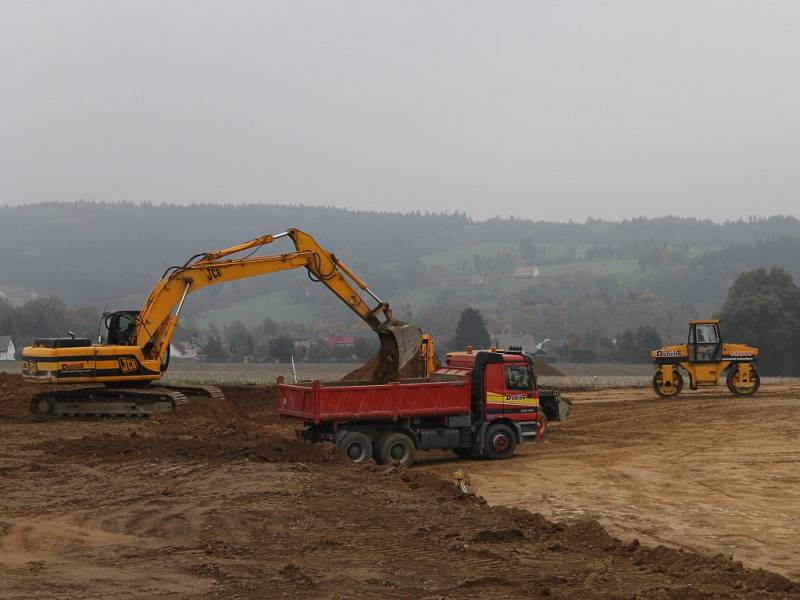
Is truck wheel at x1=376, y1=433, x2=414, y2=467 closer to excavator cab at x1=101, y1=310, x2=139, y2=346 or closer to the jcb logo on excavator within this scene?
the jcb logo on excavator

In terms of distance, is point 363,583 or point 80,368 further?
point 80,368

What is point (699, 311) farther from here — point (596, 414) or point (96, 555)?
point (96, 555)

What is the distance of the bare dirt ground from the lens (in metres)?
14.7

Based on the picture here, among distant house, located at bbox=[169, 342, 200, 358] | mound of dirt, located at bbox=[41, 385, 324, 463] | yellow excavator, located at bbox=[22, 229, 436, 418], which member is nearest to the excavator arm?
yellow excavator, located at bbox=[22, 229, 436, 418]

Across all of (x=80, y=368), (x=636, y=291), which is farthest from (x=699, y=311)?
(x=80, y=368)

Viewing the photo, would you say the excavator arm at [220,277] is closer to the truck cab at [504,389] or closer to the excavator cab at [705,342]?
the truck cab at [504,389]

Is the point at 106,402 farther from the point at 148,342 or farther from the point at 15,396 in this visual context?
the point at 15,396

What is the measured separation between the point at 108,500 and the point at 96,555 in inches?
144

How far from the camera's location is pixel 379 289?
7480 inches

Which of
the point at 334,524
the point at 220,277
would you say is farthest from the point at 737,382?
the point at 334,524

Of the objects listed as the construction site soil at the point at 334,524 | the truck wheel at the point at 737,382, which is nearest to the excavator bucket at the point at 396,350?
the construction site soil at the point at 334,524

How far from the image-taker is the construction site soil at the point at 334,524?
34.1 ft

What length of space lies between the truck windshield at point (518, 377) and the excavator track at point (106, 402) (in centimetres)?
971

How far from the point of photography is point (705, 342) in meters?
37.0
